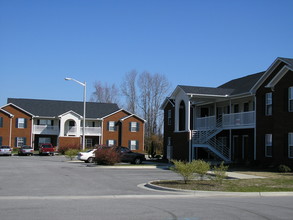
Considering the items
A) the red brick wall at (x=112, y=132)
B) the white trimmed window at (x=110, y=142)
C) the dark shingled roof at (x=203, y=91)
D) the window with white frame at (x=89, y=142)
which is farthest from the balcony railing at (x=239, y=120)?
the window with white frame at (x=89, y=142)

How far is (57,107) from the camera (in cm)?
6191

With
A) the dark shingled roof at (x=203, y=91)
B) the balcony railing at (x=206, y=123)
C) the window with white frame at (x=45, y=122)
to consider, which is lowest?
the balcony railing at (x=206, y=123)

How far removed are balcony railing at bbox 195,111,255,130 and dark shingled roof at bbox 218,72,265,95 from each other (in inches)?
75.6

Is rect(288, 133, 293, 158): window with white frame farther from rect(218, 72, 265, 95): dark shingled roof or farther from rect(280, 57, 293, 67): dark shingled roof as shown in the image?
rect(218, 72, 265, 95): dark shingled roof

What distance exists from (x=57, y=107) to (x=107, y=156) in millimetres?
34203

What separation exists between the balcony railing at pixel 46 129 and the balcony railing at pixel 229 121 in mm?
28196

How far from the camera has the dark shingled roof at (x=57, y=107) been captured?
5998 cm

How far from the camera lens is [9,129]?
2210 inches

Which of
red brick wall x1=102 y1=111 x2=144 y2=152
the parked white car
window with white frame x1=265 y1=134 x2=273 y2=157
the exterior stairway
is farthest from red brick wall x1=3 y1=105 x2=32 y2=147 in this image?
window with white frame x1=265 y1=134 x2=273 y2=157

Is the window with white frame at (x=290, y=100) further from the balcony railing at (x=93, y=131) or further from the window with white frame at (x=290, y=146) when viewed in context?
the balcony railing at (x=93, y=131)

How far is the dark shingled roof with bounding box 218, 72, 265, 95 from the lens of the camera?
32800 mm

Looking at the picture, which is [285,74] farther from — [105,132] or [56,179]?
[105,132]

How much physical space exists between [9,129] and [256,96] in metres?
37.6

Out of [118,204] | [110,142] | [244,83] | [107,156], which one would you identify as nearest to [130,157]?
[107,156]
